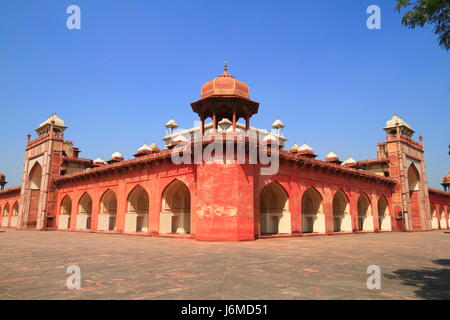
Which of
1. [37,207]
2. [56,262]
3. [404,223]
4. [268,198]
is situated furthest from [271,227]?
[37,207]

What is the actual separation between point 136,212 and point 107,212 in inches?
182

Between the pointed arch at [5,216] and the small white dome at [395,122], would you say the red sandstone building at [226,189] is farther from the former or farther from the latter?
the pointed arch at [5,216]

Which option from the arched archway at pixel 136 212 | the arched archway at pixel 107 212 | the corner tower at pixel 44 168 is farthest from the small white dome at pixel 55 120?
the arched archway at pixel 136 212

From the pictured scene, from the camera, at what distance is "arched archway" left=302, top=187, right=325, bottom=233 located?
67.6 ft

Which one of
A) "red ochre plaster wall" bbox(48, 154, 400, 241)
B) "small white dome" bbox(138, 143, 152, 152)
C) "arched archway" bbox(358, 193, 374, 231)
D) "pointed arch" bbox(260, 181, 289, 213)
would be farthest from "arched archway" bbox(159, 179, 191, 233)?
"arched archway" bbox(358, 193, 374, 231)

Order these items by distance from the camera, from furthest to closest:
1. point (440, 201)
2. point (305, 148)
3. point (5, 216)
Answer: point (5, 216), point (440, 201), point (305, 148)

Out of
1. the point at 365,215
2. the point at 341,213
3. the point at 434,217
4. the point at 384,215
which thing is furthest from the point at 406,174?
the point at 434,217

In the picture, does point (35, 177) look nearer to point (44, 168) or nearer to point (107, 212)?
point (44, 168)

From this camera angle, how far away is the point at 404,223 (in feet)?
93.8

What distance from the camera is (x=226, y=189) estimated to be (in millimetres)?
14273

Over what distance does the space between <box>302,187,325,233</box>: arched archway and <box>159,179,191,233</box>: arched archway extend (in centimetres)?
815

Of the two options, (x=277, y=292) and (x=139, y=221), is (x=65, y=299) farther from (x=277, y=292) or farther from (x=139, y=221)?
(x=139, y=221)

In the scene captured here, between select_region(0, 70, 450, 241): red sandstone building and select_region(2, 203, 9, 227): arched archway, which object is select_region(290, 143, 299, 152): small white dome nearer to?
select_region(0, 70, 450, 241): red sandstone building

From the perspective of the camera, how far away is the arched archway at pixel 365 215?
85.3ft
